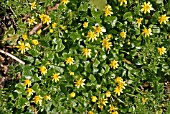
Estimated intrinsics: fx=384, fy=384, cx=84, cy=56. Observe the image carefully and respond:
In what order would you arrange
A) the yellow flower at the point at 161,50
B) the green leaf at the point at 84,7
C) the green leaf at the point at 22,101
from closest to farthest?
1. the green leaf at the point at 22,101
2. the green leaf at the point at 84,7
3. the yellow flower at the point at 161,50

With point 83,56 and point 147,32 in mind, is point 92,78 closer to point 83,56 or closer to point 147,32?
point 83,56

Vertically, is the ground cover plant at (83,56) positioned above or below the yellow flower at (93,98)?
above

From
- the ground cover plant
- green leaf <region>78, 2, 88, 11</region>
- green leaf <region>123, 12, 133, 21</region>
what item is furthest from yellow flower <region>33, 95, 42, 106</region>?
green leaf <region>123, 12, 133, 21</region>

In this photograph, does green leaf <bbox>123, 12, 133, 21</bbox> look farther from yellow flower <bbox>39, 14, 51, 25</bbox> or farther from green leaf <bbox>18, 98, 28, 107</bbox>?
green leaf <bbox>18, 98, 28, 107</bbox>

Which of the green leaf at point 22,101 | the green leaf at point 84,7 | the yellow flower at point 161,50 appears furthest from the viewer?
the yellow flower at point 161,50

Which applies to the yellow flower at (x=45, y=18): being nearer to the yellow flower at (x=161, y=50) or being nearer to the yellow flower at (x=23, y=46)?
the yellow flower at (x=23, y=46)

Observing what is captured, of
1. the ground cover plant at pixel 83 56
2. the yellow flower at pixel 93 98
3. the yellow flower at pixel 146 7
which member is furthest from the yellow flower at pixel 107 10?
the yellow flower at pixel 93 98

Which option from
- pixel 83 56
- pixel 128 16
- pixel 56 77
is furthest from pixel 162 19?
pixel 56 77

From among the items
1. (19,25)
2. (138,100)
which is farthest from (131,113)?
(19,25)

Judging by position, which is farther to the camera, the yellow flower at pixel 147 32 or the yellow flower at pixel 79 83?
the yellow flower at pixel 147 32
